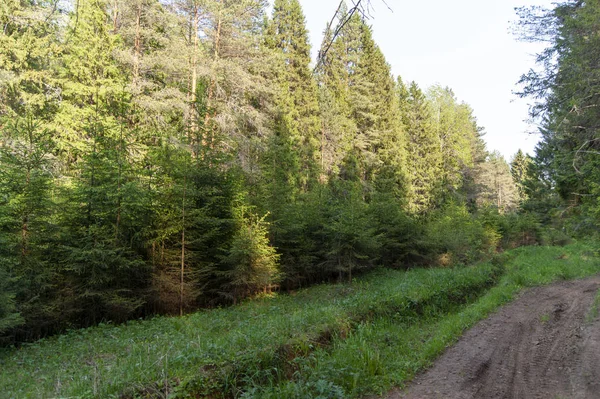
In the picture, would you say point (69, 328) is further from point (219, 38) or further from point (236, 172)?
point (219, 38)

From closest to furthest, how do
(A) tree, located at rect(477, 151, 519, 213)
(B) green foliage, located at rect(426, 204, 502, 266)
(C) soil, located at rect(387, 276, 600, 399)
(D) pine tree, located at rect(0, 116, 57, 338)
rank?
(C) soil, located at rect(387, 276, 600, 399)
(D) pine tree, located at rect(0, 116, 57, 338)
(B) green foliage, located at rect(426, 204, 502, 266)
(A) tree, located at rect(477, 151, 519, 213)

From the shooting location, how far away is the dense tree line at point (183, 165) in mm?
8883

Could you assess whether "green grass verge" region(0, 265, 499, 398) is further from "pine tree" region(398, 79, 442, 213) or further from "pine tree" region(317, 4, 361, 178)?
"pine tree" region(398, 79, 442, 213)

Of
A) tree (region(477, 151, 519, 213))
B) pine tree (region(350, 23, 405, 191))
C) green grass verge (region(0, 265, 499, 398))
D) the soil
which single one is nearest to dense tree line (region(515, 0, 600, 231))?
the soil

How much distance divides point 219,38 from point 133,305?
1473 centimetres

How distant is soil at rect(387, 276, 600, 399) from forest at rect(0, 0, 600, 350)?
15.5ft

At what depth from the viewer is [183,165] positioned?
1105cm

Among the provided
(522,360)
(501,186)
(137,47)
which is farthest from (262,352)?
(501,186)

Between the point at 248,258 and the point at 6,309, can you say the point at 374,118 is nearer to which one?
the point at 248,258

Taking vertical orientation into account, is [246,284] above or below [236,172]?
below

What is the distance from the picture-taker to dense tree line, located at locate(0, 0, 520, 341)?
350 inches

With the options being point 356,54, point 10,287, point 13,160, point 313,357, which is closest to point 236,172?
point 13,160

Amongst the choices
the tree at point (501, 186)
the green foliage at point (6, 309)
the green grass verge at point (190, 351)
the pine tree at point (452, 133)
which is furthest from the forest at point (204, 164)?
the tree at point (501, 186)

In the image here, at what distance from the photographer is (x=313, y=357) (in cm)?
525
